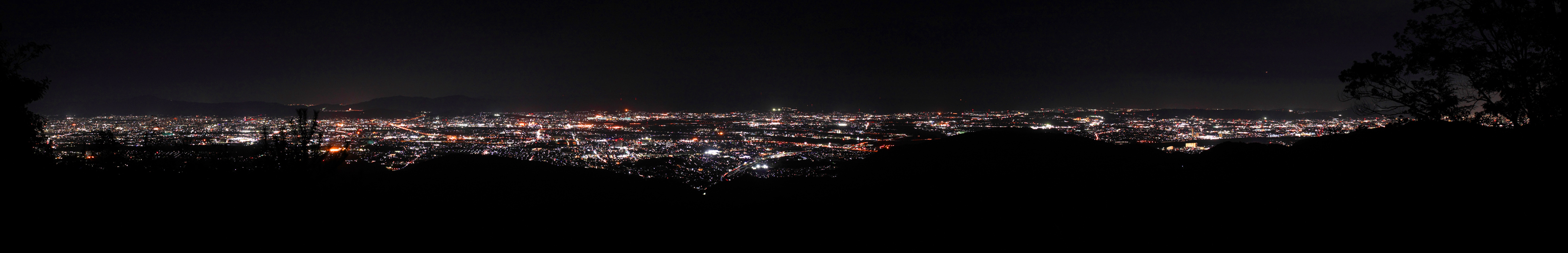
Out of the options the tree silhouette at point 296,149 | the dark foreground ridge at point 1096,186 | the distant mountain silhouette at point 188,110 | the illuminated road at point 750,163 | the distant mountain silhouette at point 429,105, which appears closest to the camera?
the dark foreground ridge at point 1096,186

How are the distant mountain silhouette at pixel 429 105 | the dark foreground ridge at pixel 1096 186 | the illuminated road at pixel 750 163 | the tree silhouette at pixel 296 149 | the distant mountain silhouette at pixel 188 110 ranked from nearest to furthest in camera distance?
the dark foreground ridge at pixel 1096 186
the tree silhouette at pixel 296 149
the illuminated road at pixel 750 163
the distant mountain silhouette at pixel 188 110
the distant mountain silhouette at pixel 429 105

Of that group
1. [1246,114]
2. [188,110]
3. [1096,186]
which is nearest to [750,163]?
[1096,186]

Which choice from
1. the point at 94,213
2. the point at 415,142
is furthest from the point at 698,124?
the point at 94,213

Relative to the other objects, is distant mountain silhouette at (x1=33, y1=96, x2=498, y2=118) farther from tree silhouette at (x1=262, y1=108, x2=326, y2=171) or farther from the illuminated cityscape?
tree silhouette at (x1=262, y1=108, x2=326, y2=171)

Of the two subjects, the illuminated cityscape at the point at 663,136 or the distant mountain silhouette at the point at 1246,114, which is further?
the distant mountain silhouette at the point at 1246,114

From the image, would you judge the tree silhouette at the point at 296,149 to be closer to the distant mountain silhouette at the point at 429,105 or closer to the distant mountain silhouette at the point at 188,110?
the distant mountain silhouette at the point at 188,110

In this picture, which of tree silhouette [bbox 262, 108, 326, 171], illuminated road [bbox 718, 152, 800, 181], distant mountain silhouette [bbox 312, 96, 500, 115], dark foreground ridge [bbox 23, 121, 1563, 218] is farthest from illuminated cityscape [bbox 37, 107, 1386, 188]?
distant mountain silhouette [bbox 312, 96, 500, 115]

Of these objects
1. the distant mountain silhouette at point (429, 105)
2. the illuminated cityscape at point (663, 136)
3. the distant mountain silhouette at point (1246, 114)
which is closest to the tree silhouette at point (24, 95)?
the illuminated cityscape at point (663, 136)

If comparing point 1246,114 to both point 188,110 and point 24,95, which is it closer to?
point 24,95

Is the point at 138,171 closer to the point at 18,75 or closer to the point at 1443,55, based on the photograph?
the point at 18,75
